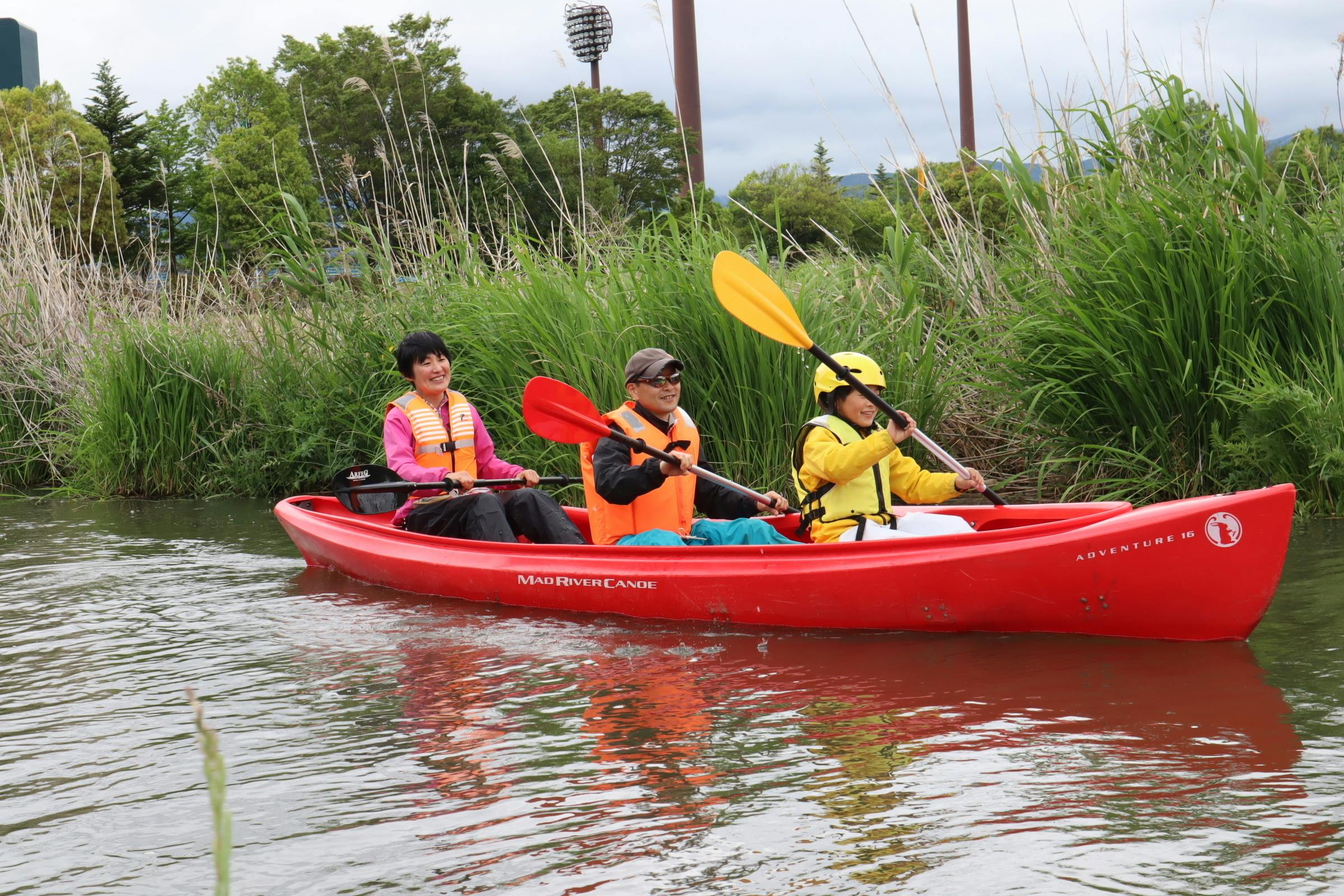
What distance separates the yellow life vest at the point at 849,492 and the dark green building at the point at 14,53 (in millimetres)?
47587

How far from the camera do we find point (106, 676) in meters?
4.45

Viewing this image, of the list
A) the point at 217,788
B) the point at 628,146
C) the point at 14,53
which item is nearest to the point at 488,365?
the point at 217,788

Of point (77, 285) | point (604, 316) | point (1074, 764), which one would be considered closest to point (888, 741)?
point (1074, 764)

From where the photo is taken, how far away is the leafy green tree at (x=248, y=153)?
32.5 m

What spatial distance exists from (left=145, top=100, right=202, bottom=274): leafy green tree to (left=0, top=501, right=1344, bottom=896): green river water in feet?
89.9

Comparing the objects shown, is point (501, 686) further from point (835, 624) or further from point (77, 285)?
point (77, 285)

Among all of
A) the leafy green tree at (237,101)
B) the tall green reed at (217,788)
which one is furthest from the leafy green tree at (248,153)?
the tall green reed at (217,788)

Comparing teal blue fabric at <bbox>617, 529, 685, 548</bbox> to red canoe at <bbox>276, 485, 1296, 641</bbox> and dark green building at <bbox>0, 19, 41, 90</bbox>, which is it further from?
dark green building at <bbox>0, 19, 41, 90</bbox>

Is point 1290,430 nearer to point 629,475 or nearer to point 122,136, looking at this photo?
point 629,475

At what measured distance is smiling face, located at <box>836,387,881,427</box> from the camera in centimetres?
491

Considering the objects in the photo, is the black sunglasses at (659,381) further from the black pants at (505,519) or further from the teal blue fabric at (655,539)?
the black pants at (505,519)

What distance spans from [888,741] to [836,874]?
35.7 inches

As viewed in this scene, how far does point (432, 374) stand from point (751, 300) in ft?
5.57

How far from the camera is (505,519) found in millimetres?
5852
